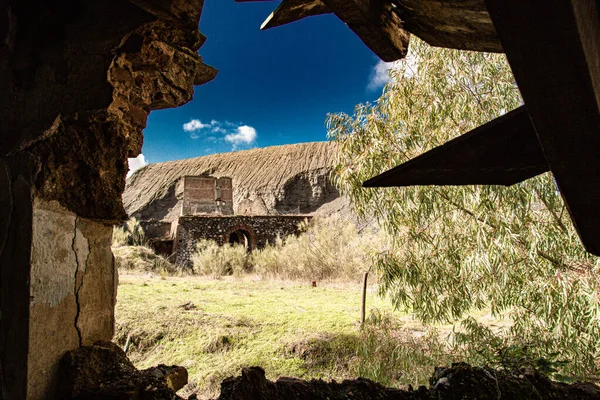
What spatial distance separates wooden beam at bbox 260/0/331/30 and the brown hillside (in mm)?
31855

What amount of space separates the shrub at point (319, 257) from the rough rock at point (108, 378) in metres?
9.27

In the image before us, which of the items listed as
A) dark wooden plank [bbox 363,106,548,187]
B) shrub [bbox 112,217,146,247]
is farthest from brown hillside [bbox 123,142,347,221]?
dark wooden plank [bbox 363,106,548,187]

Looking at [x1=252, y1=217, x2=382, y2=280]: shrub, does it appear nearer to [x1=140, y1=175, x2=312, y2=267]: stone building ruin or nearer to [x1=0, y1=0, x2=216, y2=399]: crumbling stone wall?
[x1=140, y1=175, x2=312, y2=267]: stone building ruin

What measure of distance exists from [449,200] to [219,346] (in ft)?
12.1

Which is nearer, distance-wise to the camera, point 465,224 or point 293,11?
point 293,11

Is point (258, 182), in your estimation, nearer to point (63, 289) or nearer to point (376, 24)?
point (63, 289)

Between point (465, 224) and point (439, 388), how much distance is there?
3.04 metres

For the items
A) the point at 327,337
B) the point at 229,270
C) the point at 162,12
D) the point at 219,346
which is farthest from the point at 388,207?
the point at 229,270

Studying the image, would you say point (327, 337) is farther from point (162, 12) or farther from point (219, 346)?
point (162, 12)

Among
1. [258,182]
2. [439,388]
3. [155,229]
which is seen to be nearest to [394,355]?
[439,388]

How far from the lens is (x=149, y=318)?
676 cm

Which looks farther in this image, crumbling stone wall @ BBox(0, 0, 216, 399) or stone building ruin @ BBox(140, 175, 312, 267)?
stone building ruin @ BBox(140, 175, 312, 267)

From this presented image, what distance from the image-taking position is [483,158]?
1574 mm

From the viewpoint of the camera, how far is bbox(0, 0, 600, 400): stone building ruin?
5.40 feet
